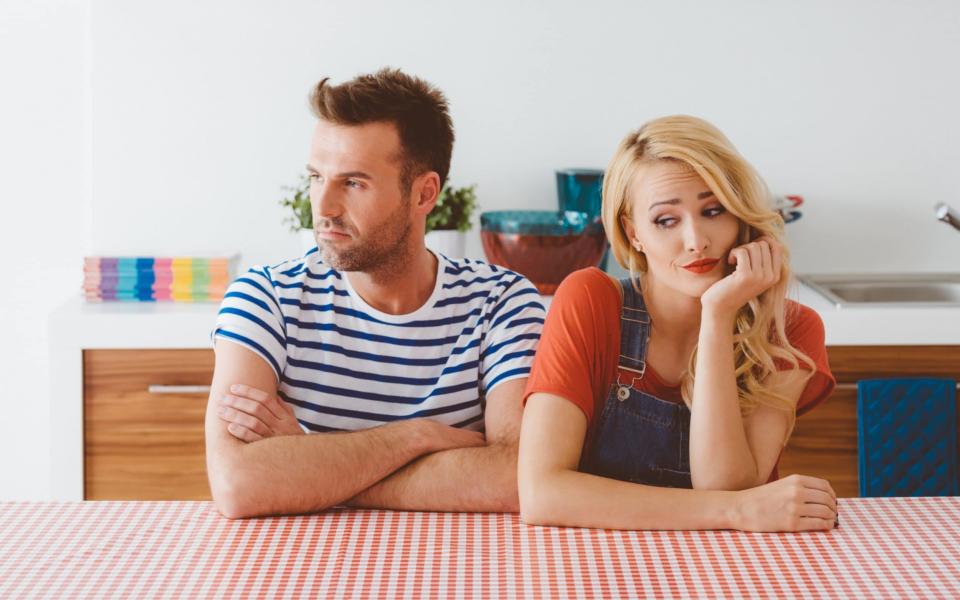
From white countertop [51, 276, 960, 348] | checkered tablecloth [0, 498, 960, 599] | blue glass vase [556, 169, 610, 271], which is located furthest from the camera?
blue glass vase [556, 169, 610, 271]

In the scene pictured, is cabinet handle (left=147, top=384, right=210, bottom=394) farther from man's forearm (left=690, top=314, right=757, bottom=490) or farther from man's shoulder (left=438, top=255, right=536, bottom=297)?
man's forearm (left=690, top=314, right=757, bottom=490)

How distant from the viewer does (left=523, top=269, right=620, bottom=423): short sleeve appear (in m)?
1.62

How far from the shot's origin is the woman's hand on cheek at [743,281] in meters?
1.65

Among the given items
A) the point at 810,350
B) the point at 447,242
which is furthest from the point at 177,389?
the point at 810,350

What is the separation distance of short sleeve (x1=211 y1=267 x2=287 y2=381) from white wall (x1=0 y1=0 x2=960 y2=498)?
4.56 feet

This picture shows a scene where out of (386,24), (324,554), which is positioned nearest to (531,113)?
(386,24)

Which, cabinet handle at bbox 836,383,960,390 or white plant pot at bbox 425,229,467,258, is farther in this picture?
white plant pot at bbox 425,229,467,258

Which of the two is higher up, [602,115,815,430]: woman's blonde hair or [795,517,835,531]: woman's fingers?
[602,115,815,430]: woman's blonde hair

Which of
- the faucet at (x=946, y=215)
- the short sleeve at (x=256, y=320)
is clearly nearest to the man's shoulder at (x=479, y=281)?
the short sleeve at (x=256, y=320)

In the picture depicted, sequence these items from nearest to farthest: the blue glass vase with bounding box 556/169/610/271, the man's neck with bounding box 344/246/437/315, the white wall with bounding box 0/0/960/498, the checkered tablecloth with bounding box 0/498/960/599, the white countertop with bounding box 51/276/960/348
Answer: the checkered tablecloth with bounding box 0/498/960/599 → the man's neck with bounding box 344/246/437/315 → the white countertop with bounding box 51/276/960/348 → the blue glass vase with bounding box 556/169/610/271 → the white wall with bounding box 0/0/960/498

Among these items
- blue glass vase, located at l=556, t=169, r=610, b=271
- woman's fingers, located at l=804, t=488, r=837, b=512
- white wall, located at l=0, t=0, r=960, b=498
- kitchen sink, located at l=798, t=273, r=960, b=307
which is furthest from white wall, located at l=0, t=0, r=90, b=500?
woman's fingers, located at l=804, t=488, r=837, b=512

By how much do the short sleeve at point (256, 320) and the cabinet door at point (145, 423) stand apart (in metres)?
0.93

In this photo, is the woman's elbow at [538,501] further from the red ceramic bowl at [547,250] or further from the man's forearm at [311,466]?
the red ceramic bowl at [547,250]

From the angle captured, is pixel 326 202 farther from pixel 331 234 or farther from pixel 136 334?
pixel 136 334
